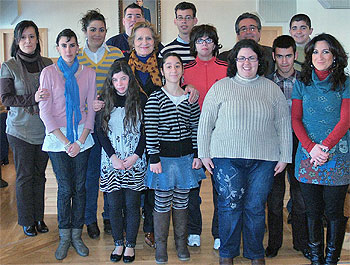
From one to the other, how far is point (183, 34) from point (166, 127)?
2.82ft

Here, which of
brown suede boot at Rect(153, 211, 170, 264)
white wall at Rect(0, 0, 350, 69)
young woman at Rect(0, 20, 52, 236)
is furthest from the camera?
white wall at Rect(0, 0, 350, 69)

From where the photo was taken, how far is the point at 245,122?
2049 mm

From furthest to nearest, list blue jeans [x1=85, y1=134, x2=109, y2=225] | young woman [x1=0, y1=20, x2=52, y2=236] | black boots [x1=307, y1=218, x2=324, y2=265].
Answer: blue jeans [x1=85, y1=134, x2=109, y2=225] → young woman [x1=0, y1=20, x2=52, y2=236] → black boots [x1=307, y1=218, x2=324, y2=265]

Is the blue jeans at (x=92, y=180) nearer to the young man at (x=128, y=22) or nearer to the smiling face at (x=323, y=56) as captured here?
the young man at (x=128, y=22)

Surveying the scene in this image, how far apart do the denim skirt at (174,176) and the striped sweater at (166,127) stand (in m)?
0.04

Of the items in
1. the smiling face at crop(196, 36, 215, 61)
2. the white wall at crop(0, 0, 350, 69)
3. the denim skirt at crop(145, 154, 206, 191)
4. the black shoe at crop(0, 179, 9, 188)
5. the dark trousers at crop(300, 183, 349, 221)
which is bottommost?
the black shoe at crop(0, 179, 9, 188)

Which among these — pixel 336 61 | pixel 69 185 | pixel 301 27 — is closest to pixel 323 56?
pixel 336 61

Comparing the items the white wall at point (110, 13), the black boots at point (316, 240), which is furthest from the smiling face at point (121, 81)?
the white wall at point (110, 13)

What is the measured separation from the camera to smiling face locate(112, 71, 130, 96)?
91.6 inches

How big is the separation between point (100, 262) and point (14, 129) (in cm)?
105

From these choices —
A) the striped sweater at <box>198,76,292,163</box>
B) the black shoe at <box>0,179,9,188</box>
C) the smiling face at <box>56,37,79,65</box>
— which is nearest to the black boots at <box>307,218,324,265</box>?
the striped sweater at <box>198,76,292,163</box>

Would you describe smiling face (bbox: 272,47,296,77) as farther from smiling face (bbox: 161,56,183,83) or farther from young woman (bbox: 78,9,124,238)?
young woman (bbox: 78,9,124,238)

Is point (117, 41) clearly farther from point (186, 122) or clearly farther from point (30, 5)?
point (30, 5)

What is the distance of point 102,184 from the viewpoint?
2.37m
